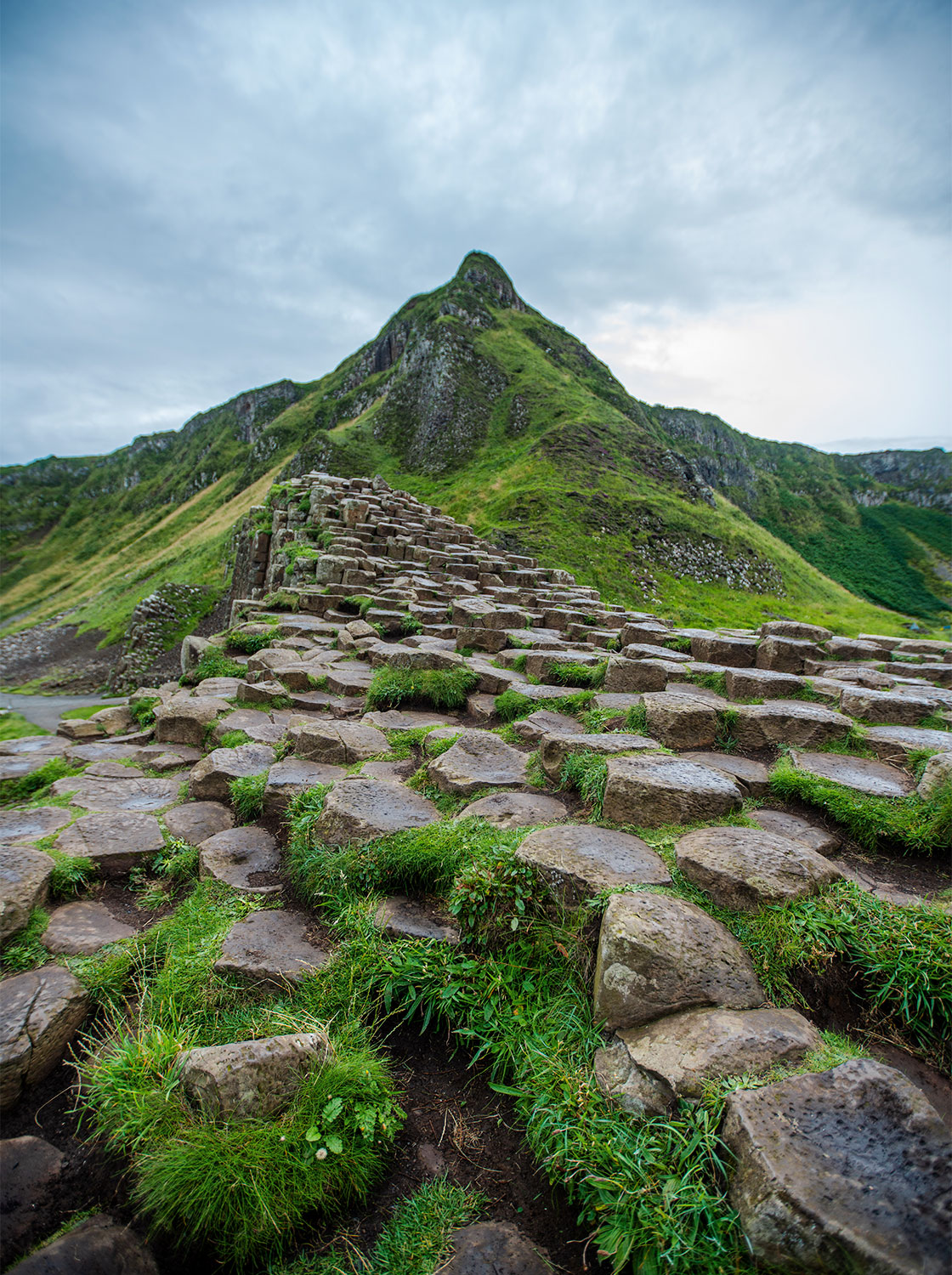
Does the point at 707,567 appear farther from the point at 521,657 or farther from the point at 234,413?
the point at 234,413

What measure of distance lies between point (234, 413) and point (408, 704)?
409 feet

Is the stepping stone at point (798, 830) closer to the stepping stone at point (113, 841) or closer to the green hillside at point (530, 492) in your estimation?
the stepping stone at point (113, 841)

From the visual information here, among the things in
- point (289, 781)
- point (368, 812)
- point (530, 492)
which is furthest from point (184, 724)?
point (530, 492)

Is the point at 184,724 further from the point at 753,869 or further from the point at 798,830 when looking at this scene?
the point at 798,830

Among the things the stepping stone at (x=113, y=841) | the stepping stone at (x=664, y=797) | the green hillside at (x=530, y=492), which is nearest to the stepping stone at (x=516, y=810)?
the stepping stone at (x=664, y=797)

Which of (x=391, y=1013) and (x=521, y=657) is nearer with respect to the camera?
(x=391, y=1013)

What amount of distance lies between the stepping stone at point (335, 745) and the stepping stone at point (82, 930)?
2.22m

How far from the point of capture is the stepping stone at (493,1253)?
6.70ft

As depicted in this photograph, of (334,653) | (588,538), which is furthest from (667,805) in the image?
(588,538)

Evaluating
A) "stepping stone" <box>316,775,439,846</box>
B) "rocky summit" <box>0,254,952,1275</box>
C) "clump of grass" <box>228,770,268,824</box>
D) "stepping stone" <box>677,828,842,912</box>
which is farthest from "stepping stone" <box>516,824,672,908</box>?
"clump of grass" <box>228,770,268,824</box>

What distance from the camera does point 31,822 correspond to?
16.2 ft

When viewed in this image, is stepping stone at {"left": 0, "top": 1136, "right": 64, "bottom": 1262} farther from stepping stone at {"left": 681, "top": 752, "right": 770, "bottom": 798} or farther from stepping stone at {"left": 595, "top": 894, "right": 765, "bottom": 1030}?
stepping stone at {"left": 681, "top": 752, "right": 770, "bottom": 798}

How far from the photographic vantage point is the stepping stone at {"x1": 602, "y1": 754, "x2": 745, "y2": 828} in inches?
154

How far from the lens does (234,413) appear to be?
371 ft
